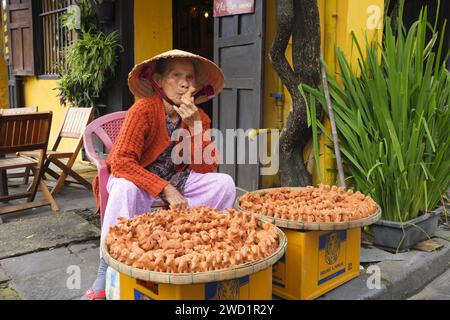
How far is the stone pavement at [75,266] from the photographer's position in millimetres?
2543

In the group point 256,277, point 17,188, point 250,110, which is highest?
point 250,110

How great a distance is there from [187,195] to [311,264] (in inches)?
32.8

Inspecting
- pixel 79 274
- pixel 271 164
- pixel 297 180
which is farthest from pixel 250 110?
pixel 79 274

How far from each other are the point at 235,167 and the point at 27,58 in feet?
18.3

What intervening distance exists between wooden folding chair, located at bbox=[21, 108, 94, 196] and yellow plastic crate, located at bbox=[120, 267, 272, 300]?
10.4 ft

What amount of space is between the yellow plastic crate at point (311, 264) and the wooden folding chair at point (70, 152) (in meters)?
3.13

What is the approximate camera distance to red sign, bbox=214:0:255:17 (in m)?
4.09

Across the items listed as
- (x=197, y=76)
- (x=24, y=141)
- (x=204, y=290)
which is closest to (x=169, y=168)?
(x=197, y=76)

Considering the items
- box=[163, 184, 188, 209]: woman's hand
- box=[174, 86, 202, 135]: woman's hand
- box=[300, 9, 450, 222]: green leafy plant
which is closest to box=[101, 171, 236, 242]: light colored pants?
box=[163, 184, 188, 209]: woman's hand

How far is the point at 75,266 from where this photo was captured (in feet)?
9.45

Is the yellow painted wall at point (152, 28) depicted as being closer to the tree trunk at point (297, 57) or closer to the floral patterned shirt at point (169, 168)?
the tree trunk at point (297, 57)
